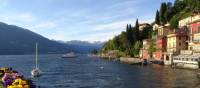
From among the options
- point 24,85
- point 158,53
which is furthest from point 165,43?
point 24,85

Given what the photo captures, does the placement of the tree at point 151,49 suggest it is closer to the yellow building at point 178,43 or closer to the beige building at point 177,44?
the beige building at point 177,44

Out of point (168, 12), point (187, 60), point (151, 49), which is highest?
point (168, 12)

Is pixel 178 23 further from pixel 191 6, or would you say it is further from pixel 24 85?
pixel 24 85

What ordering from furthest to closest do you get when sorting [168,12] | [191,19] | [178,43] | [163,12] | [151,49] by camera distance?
Result: [163,12], [168,12], [151,49], [191,19], [178,43]

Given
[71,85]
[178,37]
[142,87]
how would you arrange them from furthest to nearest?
[178,37], [71,85], [142,87]

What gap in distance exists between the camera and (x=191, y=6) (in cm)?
17200

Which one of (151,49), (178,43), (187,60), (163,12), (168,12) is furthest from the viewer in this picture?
(163,12)

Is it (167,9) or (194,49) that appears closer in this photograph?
(194,49)

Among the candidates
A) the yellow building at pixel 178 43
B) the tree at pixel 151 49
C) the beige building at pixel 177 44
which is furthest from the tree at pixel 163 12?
the yellow building at pixel 178 43

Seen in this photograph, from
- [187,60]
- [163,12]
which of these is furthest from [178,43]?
[163,12]

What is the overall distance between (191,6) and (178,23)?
9.53 meters

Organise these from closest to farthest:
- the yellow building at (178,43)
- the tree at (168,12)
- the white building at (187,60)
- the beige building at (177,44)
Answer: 1. the white building at (187,60)
2. the beige building at (177,44)
3. the yellow building at (178,43)
4. the tree at (168,12)

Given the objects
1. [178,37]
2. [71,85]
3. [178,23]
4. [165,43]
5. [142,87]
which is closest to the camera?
[142,87]

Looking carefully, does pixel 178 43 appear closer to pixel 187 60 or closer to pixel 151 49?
pixel 187 60
